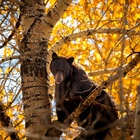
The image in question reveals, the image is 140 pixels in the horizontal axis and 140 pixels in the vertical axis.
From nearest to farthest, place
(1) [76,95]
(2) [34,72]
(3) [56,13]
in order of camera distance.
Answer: (2) [34,72] < (3) [56,13] < (1) [76,95]

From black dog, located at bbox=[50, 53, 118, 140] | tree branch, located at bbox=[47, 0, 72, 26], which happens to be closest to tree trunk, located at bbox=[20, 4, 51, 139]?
tree branch, located at bbox=[47, 0, 72, 26]

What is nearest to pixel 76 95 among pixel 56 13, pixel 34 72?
pixel 34 72

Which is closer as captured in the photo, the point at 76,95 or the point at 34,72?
the point at 34,72

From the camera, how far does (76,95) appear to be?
6.13 meters

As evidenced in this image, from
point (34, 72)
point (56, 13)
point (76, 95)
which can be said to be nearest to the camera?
point (34, 72)

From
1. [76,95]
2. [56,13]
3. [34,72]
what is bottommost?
[76,95]

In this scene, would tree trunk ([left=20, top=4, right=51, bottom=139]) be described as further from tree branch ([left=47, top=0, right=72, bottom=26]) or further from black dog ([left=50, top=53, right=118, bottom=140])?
black dog ([left=50, top=53, right=118, bottom=140])

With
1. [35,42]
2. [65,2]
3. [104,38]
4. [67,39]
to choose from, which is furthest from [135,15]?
[35,42]

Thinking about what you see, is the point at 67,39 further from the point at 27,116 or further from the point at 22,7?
the point at 27,116

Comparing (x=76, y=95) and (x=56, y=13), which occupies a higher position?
(x=56, y=13)

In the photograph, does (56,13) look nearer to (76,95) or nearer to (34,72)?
(34,72)

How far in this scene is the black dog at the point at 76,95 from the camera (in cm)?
577

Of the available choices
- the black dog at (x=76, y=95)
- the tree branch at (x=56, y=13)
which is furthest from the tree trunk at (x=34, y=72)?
the black dog at (x=76, y=95)

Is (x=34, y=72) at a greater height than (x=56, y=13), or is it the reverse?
→ (x=56, y=13)
